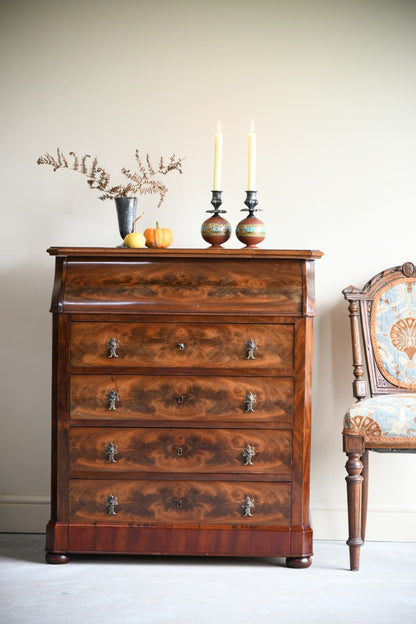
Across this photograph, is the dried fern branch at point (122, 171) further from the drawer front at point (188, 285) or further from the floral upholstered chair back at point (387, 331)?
the floral upholstered chair back at point (387, 331)

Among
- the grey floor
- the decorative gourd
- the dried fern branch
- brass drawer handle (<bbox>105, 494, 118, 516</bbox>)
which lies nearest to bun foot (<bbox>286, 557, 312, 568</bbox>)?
the grey floor

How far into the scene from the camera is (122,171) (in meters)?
3.25

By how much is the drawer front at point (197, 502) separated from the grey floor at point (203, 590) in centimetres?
19

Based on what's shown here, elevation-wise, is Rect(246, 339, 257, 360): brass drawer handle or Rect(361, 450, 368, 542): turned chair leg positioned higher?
Rect(246, 339, 257, 360): brass drawer handle

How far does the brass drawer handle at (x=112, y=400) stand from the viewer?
9.64 feet

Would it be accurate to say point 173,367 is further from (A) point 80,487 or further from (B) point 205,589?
(B) point 205,589

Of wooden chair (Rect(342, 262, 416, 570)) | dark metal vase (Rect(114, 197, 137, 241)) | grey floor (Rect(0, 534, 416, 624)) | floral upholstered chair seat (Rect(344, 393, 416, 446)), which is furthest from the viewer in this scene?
wooden chair (Rect(342, 262, 416, 570))

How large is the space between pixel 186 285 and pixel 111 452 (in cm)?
68

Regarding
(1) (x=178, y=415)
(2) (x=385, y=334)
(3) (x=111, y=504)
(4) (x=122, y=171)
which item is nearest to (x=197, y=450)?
(1) (x=178, y=415)

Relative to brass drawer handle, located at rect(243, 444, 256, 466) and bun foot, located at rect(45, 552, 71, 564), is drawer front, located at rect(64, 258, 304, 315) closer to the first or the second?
brass drawer handle, located at rect(243, 444, 256, 466)

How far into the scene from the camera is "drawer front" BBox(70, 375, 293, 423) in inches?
116

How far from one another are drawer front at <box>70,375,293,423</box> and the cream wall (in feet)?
2.04

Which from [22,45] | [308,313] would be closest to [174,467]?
[308,313]

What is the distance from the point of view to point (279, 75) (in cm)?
351
